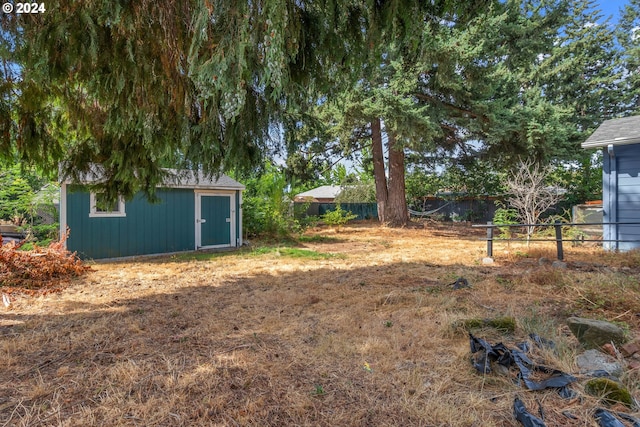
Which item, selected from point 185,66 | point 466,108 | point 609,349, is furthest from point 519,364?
point 466,108

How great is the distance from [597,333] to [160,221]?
29.3 ft

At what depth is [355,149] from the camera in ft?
50.5

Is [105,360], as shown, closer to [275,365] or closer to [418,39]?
[275,365]

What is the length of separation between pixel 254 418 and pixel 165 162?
2.79 metres

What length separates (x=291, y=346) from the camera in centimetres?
296

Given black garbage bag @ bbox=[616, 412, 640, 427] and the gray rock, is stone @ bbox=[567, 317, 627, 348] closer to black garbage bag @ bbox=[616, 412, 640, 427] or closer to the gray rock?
the gray rock

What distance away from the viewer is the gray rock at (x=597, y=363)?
7.49 feet

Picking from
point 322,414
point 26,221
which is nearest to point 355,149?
point 26,221

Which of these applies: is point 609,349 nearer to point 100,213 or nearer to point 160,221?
point 160,221

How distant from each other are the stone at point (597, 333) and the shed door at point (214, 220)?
882 centimetres

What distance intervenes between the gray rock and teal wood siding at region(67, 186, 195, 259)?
24.1ft

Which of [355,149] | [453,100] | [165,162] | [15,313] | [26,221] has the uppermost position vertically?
[453,100]

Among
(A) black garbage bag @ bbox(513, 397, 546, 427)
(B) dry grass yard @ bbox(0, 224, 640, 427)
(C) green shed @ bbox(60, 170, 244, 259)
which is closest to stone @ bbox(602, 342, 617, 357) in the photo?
(B) dry grass yard @ bbox(0, 224, 640, 427)
